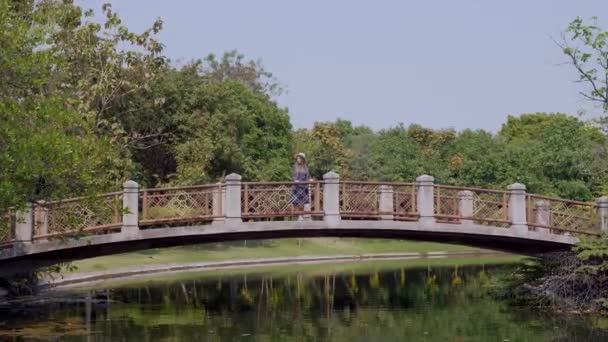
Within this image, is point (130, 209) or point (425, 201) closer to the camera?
point (130, 209)

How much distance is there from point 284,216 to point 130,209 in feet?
12.4

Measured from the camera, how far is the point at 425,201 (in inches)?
1032

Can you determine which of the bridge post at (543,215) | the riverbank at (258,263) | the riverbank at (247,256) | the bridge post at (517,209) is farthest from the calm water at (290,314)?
the bridge post at (543,215)

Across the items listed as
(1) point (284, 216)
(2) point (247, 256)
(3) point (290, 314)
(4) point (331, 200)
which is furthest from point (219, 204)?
(2) point (247, 256)

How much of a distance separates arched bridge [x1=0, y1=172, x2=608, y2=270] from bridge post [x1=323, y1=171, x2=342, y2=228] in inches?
1.0

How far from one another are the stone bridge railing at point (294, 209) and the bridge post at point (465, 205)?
0.04ft

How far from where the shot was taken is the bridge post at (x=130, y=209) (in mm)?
24906

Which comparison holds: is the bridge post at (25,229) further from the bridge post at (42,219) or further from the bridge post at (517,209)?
the bridge post at (517,209)

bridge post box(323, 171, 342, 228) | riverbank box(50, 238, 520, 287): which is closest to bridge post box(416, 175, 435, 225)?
bridge post box(323, 171, 342, 228)

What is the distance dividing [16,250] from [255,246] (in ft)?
96.6

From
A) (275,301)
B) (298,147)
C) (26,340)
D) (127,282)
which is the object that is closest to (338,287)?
(275,301)

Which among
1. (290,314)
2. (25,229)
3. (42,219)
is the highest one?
(42,219)

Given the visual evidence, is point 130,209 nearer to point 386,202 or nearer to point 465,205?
point 386,202

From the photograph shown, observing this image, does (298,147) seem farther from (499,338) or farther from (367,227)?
(499,338)
